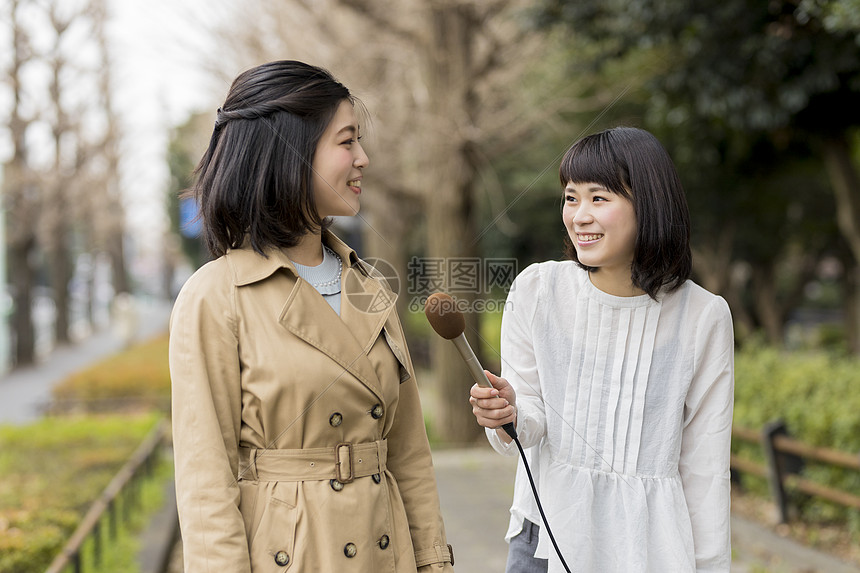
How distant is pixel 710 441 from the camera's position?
182 cm

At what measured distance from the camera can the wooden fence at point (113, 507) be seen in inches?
140

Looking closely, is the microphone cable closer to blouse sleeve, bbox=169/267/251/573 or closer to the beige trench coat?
the beige trench coat

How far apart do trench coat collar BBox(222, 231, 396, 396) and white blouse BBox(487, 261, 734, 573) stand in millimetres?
384

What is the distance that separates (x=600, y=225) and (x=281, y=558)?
99cm

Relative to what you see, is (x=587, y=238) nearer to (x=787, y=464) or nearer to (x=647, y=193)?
(x=647, y=193)

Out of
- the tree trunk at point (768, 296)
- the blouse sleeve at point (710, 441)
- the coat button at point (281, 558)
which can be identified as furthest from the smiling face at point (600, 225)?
the tree trunk at point (768, 296)

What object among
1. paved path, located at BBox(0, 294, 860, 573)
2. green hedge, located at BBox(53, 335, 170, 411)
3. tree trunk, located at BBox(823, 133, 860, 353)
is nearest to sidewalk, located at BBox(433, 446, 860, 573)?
paved path, located at BBox(0, 294, 860, 573)

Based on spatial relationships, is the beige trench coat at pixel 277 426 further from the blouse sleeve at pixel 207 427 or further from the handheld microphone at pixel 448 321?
the handheld microphone at pixel 448 321

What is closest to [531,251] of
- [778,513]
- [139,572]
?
[778,513]

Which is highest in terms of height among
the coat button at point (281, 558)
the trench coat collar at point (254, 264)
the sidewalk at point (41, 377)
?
the trench coat collar at point (254, 264)

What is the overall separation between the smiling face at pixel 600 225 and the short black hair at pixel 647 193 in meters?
0.02

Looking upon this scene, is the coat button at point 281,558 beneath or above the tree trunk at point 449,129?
beneath

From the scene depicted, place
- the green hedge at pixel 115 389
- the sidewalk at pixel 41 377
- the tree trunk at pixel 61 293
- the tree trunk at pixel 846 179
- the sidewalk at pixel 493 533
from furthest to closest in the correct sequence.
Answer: the tree trunk at pixel 61 293
the sidewalk at pixel 41 377
the green hedge at pixel 115 389
the tree trunk at pixel 846 179
the sidewalk at pixel 493 533

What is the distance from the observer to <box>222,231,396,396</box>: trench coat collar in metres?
1.68
